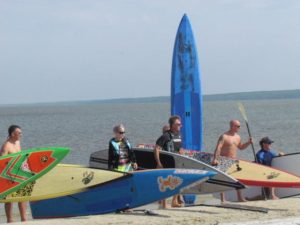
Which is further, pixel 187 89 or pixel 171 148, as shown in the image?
pixel 187 89

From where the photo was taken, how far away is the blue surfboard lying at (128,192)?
9.00 m

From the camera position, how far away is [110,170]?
30.1 feet

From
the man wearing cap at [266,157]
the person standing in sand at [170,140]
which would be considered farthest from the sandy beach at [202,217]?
the man wearing cap at [266,157]

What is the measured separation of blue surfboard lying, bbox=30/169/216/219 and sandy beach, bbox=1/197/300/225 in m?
0.21

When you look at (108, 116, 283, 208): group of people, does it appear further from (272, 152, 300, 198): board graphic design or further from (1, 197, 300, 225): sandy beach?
(1, 197, 300, 225): sandy beach

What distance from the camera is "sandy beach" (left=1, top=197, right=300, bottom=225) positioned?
827 cm

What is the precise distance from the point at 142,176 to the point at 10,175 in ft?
5.55

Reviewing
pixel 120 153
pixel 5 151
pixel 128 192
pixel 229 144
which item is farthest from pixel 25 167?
pixel 229 144

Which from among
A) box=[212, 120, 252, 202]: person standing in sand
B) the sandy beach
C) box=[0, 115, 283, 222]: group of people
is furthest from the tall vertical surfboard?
the sandy beach

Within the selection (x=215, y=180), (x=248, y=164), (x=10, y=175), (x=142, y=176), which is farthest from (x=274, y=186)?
(x=10, y=175)

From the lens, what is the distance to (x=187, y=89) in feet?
44.7

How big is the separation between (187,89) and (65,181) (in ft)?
16.6

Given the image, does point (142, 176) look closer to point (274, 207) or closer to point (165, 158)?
point (165, 158)

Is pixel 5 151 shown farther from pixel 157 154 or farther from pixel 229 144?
pixel 229 144
